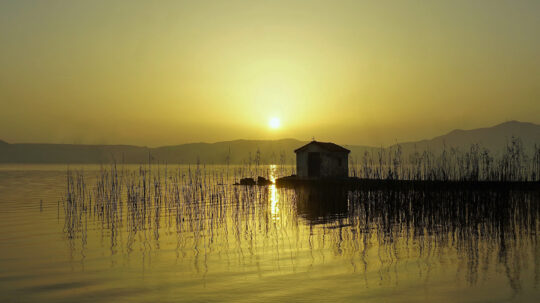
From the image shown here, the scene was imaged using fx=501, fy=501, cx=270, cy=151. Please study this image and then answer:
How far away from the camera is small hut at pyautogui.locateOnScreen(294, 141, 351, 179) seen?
33.7m

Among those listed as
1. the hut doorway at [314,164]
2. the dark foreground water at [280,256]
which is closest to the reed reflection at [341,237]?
the dark foreground water at [280,256]

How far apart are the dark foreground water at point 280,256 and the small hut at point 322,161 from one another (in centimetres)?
1464

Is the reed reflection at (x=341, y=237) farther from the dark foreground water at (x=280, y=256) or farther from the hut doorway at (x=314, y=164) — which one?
the hut doorway at (x=314, y=164)

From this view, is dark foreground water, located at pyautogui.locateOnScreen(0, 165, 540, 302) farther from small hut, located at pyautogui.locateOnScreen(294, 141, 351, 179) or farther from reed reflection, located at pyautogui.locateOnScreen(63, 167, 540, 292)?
small hut, located at pyautogui.locateOnScreen(294, 141, 351, 179)

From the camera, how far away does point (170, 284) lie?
872cm

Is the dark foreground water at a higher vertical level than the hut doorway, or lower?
lower

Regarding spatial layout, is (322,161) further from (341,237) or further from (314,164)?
(341,237)

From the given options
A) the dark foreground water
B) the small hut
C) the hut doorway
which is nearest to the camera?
the dark foreground water

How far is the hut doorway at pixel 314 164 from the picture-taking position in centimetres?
3438

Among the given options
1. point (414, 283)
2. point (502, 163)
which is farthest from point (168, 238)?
point (502, 163)

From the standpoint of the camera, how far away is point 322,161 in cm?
3397

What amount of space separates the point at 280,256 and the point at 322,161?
23.3 metres

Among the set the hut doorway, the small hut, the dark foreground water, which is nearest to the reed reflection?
the dark foreground water

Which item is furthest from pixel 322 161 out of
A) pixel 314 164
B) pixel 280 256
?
pixel 280 256
